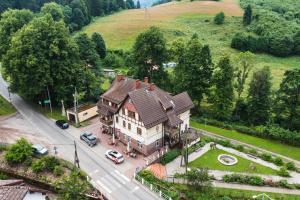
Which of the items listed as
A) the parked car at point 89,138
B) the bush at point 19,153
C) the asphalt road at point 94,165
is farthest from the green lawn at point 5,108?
the parked car at point 89,138

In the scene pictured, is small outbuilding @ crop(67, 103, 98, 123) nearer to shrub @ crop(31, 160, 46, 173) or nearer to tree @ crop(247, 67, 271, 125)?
shrub @ crop(31, 160, 46, 173)

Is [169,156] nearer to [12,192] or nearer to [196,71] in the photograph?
[196,71]

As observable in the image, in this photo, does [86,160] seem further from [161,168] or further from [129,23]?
[129,23]

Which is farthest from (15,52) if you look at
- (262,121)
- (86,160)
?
(262,121)

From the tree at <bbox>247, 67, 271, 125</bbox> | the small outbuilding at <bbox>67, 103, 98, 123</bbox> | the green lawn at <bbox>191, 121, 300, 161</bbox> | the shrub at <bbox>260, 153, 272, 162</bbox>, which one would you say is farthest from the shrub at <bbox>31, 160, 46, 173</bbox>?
the tree at <bbox>247, 67, 271, 125</bbox>

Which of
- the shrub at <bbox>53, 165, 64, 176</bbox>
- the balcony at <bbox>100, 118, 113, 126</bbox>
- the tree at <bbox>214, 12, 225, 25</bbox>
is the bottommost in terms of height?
the shrub at <bbox>53, 165, 64, 176</bbox>

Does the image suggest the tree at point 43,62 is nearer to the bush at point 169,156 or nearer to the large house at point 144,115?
the large house at point 144,115

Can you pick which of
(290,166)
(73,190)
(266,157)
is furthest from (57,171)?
(290,166)
